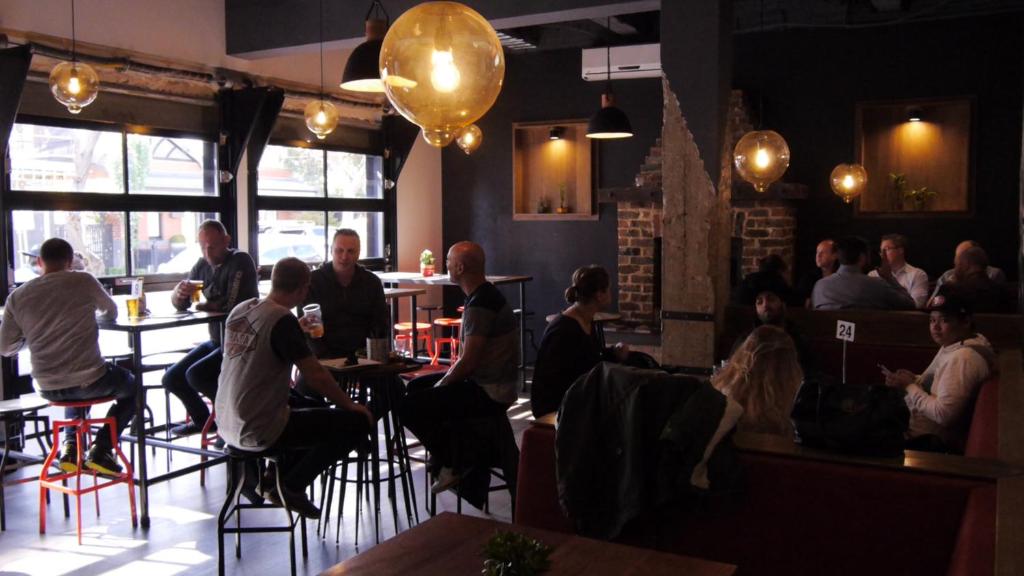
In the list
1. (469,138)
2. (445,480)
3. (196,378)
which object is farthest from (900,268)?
(196,378)

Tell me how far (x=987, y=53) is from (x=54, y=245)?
7.22 meters

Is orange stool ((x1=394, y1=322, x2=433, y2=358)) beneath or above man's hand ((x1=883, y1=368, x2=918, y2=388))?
beneath

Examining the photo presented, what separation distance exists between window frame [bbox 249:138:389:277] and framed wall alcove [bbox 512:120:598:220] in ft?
4.51

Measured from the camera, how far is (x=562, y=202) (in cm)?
946

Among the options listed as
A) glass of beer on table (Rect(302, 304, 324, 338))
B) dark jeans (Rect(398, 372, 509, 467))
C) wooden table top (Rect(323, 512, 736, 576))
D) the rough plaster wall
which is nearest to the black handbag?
wooden table top (Rect(323, 512, 736, 576))

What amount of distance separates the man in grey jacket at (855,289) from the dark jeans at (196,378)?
3.71 metres

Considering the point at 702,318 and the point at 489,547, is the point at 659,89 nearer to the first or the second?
the point at 702,318

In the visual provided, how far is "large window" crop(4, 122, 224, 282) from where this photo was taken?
591 centimetres

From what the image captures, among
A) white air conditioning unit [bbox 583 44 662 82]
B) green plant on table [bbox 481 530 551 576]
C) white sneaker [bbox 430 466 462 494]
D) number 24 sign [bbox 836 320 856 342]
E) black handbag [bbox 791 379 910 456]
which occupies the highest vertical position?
white air conditioning unit [bbox 583 44 662 82]

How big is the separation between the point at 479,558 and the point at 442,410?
215cm

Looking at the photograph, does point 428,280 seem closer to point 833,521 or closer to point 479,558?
point 833,521

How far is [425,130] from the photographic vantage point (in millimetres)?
2232

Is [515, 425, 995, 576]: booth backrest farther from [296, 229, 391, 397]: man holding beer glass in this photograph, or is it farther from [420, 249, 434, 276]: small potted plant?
[420, 249, 434, 276]: small potted plant

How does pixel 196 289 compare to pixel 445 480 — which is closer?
pixel 445 480
